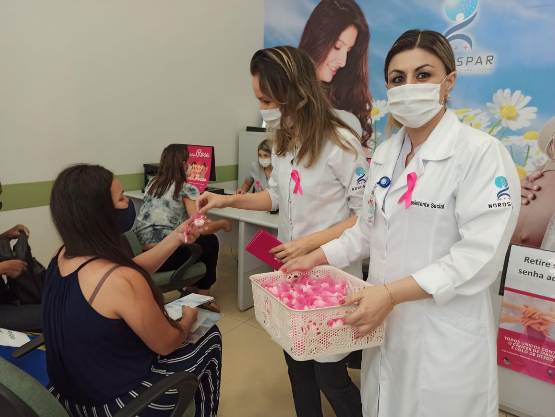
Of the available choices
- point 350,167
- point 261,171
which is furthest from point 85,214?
point 261,171

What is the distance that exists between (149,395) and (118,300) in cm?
27

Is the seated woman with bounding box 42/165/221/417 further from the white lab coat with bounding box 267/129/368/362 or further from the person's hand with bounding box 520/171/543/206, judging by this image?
the person's hand with bounding box 520/171/543/206

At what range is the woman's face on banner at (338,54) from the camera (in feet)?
12.6

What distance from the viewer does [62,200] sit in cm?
118

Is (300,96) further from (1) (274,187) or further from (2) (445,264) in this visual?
(2) (445,264)

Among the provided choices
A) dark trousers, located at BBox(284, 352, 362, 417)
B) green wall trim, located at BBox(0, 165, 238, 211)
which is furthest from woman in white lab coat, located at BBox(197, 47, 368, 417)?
green wall trim, located at BBox(0, 165, 238, 211)

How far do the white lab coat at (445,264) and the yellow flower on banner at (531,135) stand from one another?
2.27 meters

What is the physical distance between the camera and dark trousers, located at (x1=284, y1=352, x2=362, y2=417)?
1345mm

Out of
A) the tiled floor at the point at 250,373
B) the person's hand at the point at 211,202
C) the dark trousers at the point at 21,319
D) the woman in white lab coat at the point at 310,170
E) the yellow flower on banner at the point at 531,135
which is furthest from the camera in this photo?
the yellow flower on banner at the point at 531,135

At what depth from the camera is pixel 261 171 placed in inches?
148

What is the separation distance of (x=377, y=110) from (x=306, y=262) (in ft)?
9.24

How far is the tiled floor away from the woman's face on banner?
2.40 meters

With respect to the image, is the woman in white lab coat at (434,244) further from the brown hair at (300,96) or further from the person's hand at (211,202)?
the person's hand at (211,202)

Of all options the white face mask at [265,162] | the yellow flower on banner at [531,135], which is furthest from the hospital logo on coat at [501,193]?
the white face mask at [265,162]
